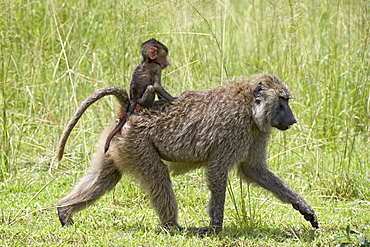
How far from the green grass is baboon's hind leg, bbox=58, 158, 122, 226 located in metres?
0.15

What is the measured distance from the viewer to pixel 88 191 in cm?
493

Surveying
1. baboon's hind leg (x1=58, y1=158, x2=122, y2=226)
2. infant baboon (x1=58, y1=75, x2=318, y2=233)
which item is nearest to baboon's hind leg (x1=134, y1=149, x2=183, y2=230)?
infant baboon (x1=58, y1=75, x2=318, y2=233)

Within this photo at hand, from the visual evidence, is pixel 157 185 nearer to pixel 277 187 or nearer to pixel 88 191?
pixel 88 191

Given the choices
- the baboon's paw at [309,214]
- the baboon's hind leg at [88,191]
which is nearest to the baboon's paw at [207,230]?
the baboon's paw at [309,214]

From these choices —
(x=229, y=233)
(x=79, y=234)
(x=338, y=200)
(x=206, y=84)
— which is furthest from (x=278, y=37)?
(x=79, y=234)

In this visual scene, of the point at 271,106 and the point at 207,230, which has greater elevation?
the point at 271,106

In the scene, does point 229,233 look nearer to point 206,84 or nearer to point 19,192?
point 19,192

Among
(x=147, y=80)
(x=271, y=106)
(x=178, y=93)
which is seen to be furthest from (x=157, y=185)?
(x=178, y=93)

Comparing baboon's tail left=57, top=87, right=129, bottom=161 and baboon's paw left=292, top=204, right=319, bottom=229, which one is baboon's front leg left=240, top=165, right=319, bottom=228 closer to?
baboon's paw left=292, top=204, right=319, bottom=229

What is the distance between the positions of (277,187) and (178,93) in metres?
2.25

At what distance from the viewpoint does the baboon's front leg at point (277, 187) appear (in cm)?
482

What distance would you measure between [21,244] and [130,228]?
0.89 meters

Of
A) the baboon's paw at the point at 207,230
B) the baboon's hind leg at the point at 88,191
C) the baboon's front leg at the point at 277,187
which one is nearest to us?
the baboon's paw at the point at 207,230

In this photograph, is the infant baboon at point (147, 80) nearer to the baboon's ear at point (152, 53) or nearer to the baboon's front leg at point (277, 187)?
the baboon's ear at point (152, 53)
